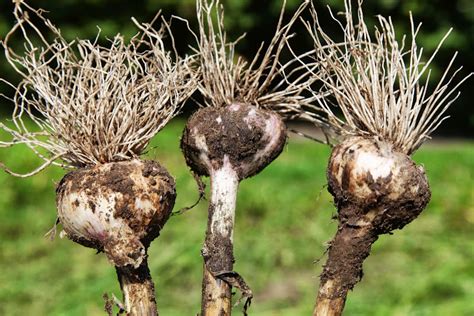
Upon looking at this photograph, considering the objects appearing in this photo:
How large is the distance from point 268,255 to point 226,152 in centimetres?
262

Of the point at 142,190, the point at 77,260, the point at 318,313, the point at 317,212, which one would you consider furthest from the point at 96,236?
the point at 317,212

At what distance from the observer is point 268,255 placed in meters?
3.76

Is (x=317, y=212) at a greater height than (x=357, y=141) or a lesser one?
greater

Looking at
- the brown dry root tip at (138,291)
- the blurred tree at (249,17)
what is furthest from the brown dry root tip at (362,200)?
the blurred tree at (249,17)

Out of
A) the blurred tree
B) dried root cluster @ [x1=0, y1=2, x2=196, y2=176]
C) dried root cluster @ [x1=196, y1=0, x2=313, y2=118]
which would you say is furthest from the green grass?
the blurred tree

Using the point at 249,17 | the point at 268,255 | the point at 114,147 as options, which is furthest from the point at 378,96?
the point at 249,17

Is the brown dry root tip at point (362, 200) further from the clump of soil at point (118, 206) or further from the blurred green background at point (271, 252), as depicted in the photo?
Result: the blurred green background at point (271, 252)

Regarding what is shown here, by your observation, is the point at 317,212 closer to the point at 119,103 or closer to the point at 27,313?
the point at 27,313

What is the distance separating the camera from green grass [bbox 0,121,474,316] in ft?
10.4

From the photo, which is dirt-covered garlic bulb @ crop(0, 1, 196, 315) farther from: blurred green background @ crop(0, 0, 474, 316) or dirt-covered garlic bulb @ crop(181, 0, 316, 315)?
blurred green background @ crop(0, 0, 474, 316)

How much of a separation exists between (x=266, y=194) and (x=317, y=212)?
0.97 ft

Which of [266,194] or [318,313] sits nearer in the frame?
[318,313]

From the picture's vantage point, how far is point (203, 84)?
129cm

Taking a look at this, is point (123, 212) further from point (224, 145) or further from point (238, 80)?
point (238, 80)
